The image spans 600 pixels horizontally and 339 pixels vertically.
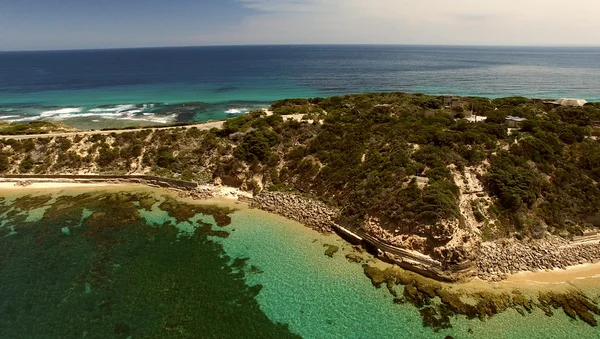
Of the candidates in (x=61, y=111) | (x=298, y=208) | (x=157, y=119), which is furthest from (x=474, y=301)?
(x=61, y=111)

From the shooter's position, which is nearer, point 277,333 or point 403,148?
point 277,333

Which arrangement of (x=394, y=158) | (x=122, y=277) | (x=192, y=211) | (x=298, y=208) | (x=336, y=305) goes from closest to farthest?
(x=336, y=305) < (x=122, y=277) < (x=394, y=158) < (x=298, y=208) < (x=192, y=211)

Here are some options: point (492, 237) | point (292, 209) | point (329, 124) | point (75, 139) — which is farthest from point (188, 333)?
point (75, 139)

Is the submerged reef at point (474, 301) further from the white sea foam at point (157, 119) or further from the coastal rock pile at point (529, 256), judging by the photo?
the white sea foam at point (157, 119)

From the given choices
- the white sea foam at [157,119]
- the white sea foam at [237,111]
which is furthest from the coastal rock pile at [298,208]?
the white sea foam at [237,111]

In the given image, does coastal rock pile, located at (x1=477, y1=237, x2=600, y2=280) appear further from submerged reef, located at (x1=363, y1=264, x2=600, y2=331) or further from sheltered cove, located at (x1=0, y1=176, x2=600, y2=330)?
submerged reef, located at (x1=363, y1=264, x2=600, y2=331)

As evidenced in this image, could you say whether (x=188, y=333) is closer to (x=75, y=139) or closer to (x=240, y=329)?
(x=240, y=329)

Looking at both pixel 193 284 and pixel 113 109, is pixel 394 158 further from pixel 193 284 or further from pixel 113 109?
pixel 113 109
